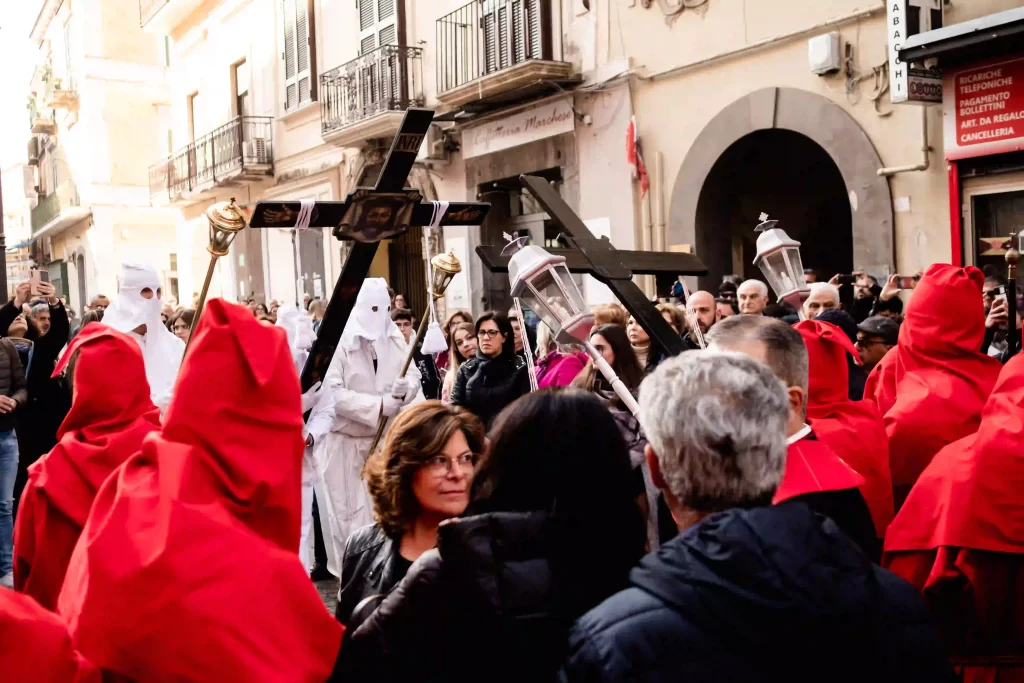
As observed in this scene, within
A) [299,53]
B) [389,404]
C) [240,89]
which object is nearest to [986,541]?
[389,404]

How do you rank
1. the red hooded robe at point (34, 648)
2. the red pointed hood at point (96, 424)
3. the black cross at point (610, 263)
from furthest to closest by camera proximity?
the black cross at point (610, 263) → the red pointed hood at point (96, 424) → the red hooded robe at point (34, 648)

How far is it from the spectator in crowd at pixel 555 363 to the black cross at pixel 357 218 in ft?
5.02

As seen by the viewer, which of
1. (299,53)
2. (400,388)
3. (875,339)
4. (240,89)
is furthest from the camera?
(240,89)

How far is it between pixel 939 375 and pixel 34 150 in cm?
5016

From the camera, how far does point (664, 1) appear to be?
12242 millimetres

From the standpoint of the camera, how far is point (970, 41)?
8523 millimetres

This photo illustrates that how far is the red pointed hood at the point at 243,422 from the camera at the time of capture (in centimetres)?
212

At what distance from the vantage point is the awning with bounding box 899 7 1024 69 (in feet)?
27.4

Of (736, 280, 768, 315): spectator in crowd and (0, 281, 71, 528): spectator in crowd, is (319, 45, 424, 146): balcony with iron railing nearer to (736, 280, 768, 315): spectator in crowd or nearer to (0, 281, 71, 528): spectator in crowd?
(0, 281, 71, 528): spectator in crowd

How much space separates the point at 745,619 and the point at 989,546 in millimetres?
1710

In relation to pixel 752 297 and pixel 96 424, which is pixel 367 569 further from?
pixel 752 297

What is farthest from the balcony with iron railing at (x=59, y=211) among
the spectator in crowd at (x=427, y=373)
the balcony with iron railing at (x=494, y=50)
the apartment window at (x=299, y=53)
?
the spectator in crowd at (x=427, y=373)

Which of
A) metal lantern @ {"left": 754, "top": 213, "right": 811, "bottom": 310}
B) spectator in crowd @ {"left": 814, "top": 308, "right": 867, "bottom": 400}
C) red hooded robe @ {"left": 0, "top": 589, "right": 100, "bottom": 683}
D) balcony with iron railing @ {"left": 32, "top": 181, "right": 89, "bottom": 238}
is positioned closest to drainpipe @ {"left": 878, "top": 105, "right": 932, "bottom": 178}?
spectator in crowd @ {"left": 814, "top": 308, "right": 867, "bottom": 400}

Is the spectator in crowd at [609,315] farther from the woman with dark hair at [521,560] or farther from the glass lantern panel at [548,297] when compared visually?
the woman with dark hair at [521,560]
